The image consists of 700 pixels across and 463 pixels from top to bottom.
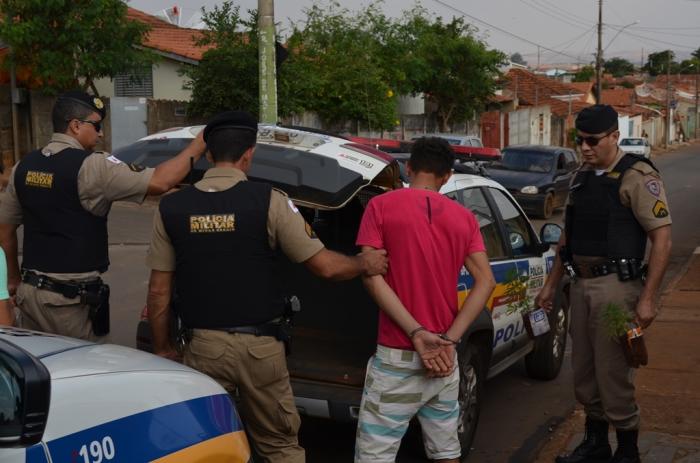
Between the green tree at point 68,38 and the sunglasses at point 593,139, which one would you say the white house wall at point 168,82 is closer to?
the green tree at point 68,38

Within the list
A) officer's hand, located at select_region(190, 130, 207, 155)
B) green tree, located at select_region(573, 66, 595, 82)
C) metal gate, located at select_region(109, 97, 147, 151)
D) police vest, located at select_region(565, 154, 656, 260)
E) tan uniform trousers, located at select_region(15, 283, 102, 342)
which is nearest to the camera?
officer's hand, located at select_region(190, 130, 207, 155)

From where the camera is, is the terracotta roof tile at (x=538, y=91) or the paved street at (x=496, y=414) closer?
the paved street at (x=496, y=414)

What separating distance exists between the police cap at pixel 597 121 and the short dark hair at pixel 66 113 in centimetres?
260

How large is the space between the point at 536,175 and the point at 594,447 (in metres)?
16.1

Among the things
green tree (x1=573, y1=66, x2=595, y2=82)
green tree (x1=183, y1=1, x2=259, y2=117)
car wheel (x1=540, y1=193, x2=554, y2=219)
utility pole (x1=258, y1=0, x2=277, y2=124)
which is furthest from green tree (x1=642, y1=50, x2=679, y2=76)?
utility pole (x1=258, y1=0, x2=277, y2=124)

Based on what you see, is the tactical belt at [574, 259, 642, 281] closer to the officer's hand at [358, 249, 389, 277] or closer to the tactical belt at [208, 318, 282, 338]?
the officer's hand at [358, 249, 389, 277]

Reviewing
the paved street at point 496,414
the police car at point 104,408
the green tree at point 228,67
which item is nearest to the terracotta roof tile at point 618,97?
the green tree at point 228,67

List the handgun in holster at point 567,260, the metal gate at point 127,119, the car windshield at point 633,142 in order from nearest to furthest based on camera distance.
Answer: the handgun in holster at point 567,260
the metal gate at point 127,119
the car windshield at point 633,142

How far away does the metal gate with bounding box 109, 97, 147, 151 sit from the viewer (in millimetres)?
19013

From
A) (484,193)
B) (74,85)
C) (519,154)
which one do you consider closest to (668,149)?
(519,154)

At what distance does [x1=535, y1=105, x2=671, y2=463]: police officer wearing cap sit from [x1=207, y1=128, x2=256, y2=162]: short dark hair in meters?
1.93

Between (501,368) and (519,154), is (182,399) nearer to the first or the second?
(501,368)

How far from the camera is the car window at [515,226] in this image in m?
6.45

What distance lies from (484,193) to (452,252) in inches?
95.6
